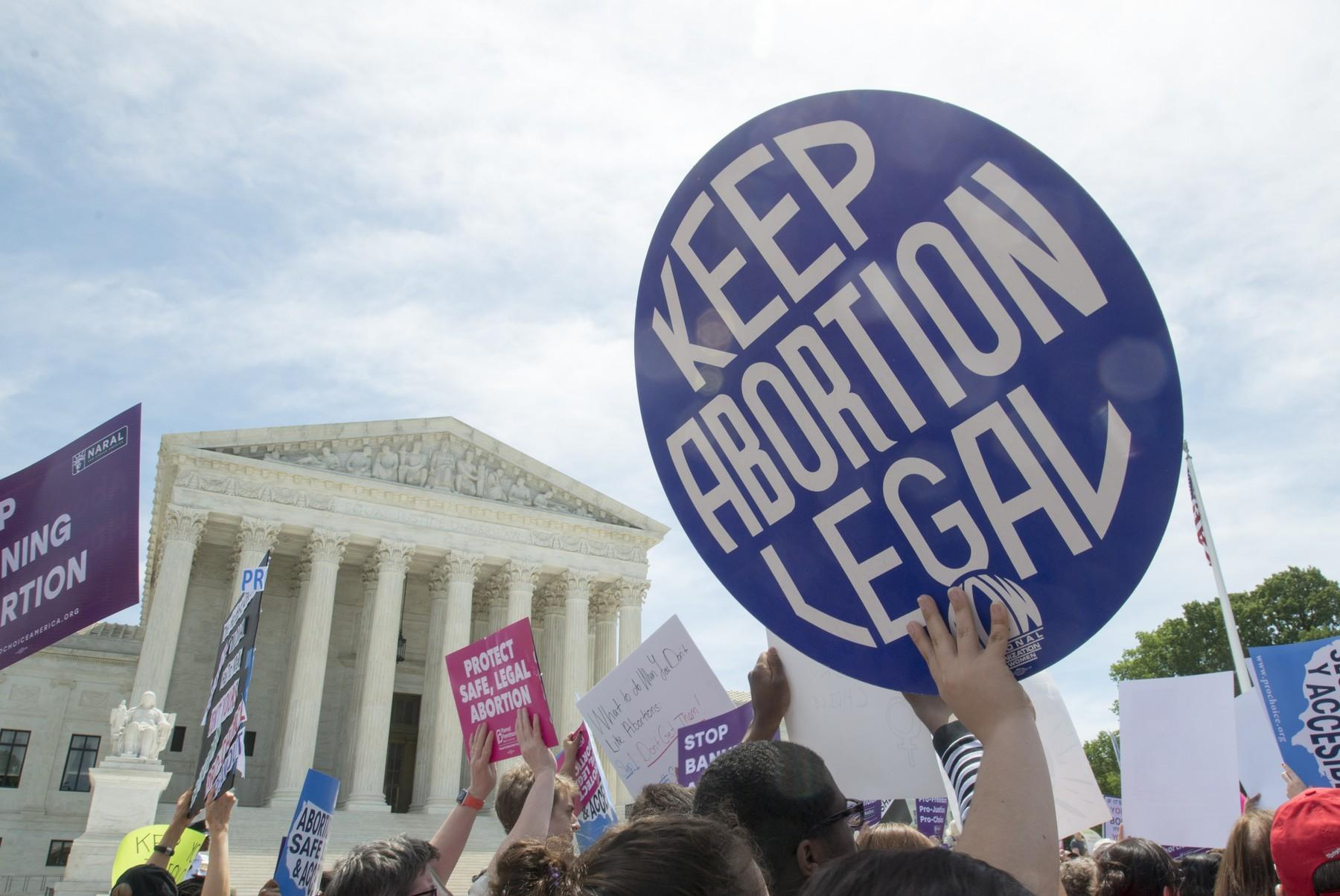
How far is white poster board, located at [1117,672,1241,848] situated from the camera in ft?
20.2

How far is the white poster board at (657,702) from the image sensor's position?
6.59m

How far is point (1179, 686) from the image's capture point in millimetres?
6461

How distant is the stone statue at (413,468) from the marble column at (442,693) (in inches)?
136

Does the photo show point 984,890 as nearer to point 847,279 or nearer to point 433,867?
point 847,279

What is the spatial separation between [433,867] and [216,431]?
36115mm

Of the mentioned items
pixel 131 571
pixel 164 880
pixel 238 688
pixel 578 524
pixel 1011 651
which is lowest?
pixel 164 880

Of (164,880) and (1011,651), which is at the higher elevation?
(1011,651)

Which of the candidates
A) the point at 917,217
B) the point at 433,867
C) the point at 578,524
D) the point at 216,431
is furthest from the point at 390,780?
the point at 917,217

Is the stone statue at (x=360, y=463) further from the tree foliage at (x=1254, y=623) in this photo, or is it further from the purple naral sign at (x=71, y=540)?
the tree foliage at (x=1254, y=623)

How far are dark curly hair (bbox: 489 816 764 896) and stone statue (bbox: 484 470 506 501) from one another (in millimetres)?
39161

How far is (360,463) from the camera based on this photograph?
1517 inches

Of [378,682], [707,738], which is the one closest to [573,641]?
[378,682]

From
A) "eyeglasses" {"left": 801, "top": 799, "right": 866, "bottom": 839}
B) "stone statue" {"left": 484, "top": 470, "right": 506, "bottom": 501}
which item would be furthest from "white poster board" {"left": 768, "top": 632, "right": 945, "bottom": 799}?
"stone statue" {"left": 484, "top": 470, "right": 506, "bottom": 501}

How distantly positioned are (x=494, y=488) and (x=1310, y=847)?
129 feet
